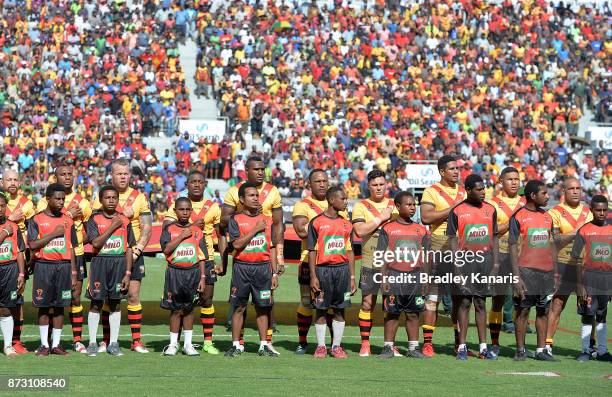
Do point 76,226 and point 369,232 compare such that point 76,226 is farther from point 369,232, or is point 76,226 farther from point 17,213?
point 369,232

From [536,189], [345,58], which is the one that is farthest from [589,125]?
[536,189]

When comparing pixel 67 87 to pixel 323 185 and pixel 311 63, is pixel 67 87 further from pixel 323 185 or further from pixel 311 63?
→ pixel 323 185

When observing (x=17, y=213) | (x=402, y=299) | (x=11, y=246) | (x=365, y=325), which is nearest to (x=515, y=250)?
(x=402, y=299)

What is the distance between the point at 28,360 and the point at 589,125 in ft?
93.8

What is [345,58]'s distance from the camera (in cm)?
3800

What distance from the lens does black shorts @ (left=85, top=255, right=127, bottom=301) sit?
1291 centimetres

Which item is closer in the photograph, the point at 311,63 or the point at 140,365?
the point at 140,365

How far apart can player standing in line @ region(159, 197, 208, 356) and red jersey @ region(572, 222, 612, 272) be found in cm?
418

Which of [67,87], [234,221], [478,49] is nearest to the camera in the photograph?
[234,221]

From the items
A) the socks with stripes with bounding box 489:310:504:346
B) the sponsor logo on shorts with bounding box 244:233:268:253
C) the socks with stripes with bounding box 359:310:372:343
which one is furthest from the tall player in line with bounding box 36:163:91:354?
the socks with stripes with bounding box 489:310:504:346

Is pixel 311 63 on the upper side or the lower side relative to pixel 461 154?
upper

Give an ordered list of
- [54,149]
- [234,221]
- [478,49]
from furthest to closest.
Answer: [478,49]
[54,149]
[234,221]

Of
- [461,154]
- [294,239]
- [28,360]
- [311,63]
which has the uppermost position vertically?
[311,63]

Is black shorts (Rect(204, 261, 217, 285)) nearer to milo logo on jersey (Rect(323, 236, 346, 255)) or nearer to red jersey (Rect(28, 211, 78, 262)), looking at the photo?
milo logo on jersey (Rect(323, 236, 346, 255))
